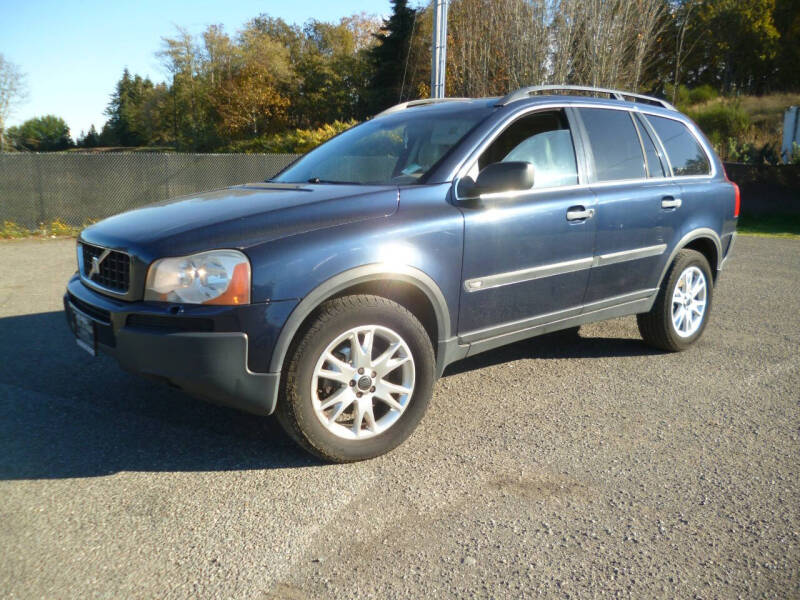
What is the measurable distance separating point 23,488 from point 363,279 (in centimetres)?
176

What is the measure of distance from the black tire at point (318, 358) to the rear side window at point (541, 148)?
3.76 ft

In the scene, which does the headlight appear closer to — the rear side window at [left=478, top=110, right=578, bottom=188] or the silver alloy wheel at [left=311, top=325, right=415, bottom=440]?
the silver alloy wheel at [left=311, top=325, right=415, bottom=440]

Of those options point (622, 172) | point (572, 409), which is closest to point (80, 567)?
point (572, 409)

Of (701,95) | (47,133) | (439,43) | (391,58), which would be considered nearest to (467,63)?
(439,43)

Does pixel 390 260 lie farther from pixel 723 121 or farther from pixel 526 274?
pixel 723 121

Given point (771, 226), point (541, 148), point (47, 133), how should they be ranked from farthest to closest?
point (47, 133)
point (771, 226)
point (541, 148)

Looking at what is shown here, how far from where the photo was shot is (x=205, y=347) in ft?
9.30

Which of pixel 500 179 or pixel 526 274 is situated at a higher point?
pixel 500 179

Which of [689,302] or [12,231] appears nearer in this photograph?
[689,302]

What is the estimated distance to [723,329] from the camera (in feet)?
19.7

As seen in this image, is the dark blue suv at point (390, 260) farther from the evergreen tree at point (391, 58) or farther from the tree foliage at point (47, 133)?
the tree foliage at point (47, 133)

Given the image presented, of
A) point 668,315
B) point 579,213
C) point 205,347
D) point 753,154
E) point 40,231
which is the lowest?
point 40,231

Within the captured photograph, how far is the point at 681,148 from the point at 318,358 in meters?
3.57

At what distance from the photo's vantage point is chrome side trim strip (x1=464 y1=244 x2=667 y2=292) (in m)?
3.65
